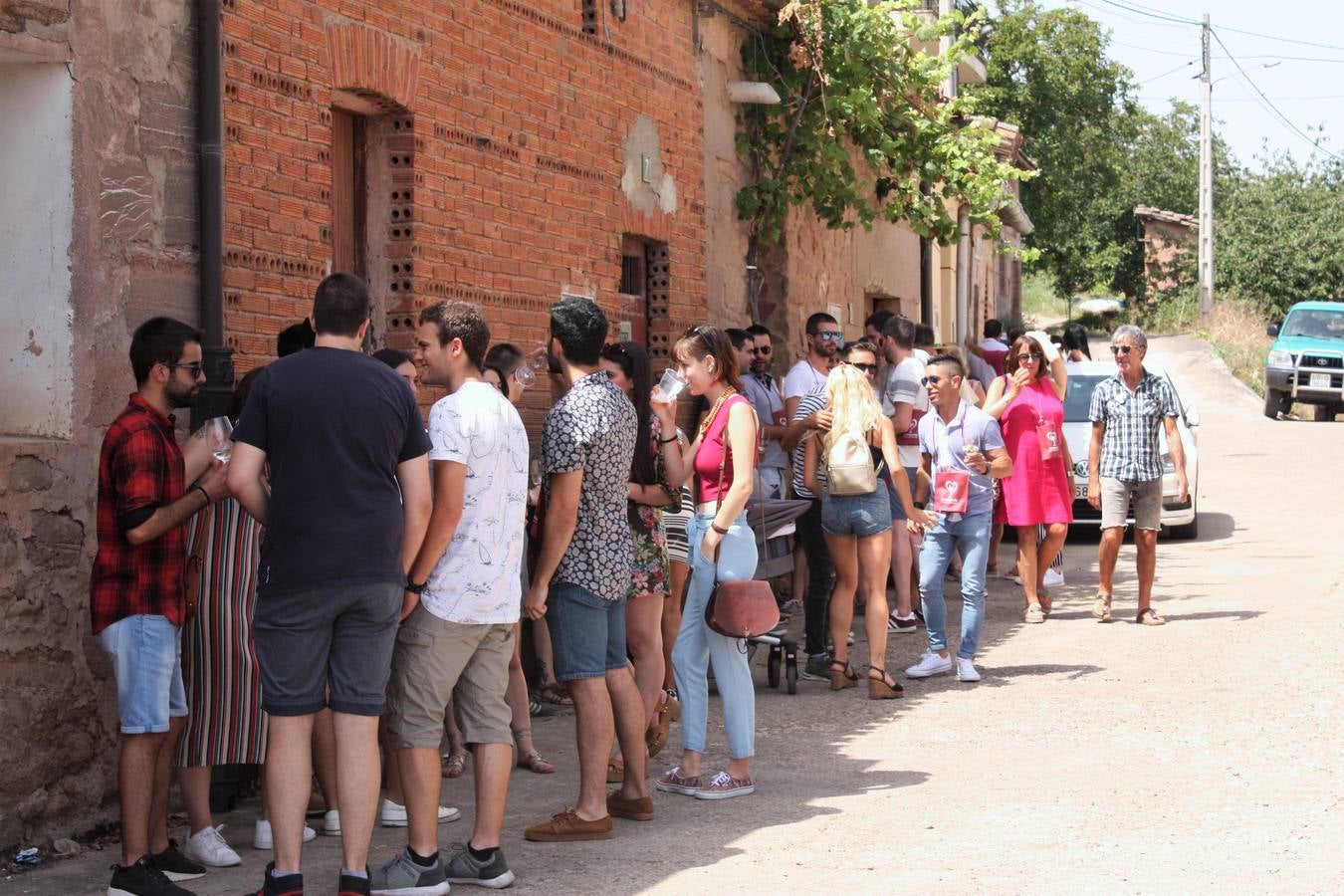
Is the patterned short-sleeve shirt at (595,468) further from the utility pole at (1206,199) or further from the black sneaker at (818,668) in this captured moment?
the utility pole at (1206,199)

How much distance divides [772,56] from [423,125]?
20.3 feet

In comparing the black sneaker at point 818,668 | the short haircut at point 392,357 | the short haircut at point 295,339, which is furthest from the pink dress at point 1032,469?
the short haircut at point 295,339

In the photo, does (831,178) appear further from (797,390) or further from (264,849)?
(264,849)

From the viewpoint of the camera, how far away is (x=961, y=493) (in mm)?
9266

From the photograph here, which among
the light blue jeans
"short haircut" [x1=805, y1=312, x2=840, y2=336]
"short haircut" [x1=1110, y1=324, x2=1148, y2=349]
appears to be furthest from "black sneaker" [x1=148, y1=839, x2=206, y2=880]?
"short haircut" [x1=1110, y1=324, x2=1148, y2=349]

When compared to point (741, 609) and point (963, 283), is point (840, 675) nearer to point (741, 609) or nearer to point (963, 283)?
point (741, 609)

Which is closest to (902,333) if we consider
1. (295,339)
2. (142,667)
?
(295,339)

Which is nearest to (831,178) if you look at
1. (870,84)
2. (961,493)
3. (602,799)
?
(870,84)

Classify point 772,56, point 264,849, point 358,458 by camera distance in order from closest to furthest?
point 358,458 → point 264,849 → point 772,56

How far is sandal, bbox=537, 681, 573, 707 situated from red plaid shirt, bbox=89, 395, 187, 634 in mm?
3638

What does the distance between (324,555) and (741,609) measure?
6.99 ft

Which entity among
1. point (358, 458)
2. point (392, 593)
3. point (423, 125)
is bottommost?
point (392, 593)

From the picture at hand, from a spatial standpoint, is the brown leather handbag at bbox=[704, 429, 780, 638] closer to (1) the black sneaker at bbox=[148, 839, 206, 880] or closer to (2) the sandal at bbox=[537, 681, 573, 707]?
(1) the black sneaker at bbox=[148, 839, 206, 880]

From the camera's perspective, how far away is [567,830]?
6.02 metres
